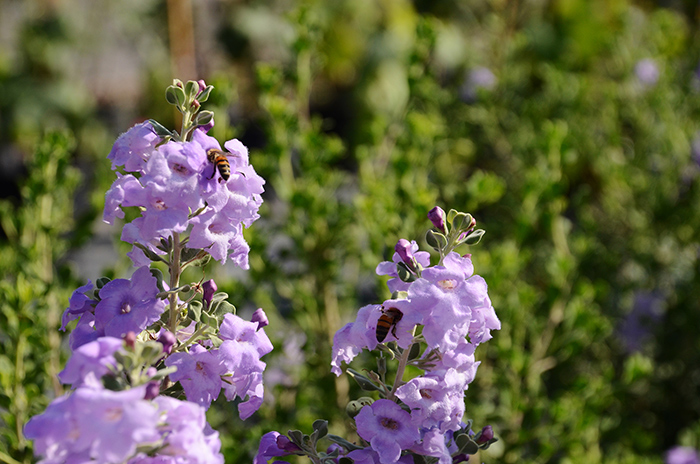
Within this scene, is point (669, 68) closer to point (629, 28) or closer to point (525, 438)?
point (629, 28)

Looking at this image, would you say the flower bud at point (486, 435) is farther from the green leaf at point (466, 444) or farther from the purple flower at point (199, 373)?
the purple flower at point (199, 373)

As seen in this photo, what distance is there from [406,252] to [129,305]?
423mm

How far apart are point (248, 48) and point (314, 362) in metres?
6.13

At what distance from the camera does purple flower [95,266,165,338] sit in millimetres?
906

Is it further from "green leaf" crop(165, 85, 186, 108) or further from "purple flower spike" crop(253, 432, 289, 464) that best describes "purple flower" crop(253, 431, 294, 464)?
"green leaf" crop(165, 85, 186, 108)

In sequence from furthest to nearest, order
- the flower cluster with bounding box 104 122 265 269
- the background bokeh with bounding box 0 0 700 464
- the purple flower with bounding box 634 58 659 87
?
the purple flower with bounding box 634 58 659 87, the background bokeh with bounding box 0 0 700 464, the flower cluster with bounding box 104 122 265 269

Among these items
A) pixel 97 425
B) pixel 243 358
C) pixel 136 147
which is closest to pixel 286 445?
pixel 243 358

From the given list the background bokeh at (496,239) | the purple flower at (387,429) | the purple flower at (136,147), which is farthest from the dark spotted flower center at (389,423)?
the background bokeh at (496,239)

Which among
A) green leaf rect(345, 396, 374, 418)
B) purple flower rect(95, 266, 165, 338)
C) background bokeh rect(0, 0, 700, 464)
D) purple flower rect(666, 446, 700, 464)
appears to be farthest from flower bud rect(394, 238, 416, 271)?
purple flower rect(666, 446, 700, 464)

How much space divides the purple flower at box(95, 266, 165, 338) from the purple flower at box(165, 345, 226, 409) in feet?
0.23

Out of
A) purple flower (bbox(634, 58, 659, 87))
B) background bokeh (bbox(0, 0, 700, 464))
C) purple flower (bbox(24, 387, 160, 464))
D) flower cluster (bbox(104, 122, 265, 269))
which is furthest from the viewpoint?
purple flower (bbox(634, 58, 659, 87))

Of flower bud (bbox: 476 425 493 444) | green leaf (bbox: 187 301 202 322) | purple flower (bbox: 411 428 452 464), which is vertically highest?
green leaf (bbox: 187 301 202 322)

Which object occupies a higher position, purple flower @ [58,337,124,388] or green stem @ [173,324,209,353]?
purple flower @ [58,337,124,388]

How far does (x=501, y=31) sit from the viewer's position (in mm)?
3996
